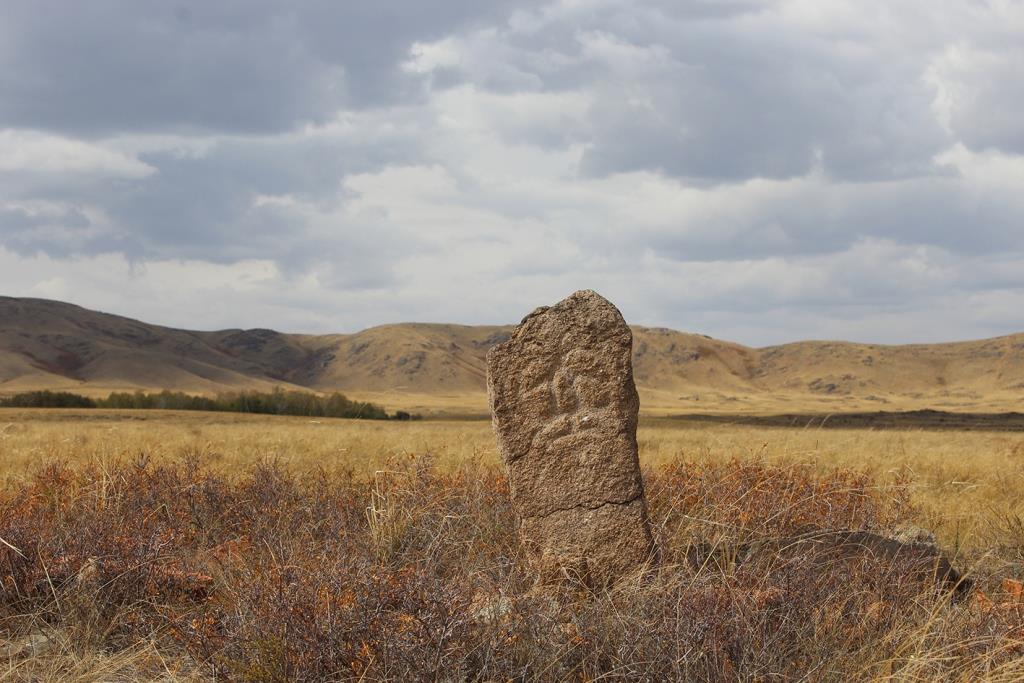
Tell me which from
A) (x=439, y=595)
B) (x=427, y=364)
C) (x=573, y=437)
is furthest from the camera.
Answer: (x=427, y=364)

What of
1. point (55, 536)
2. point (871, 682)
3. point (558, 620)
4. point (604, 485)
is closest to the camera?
point (871, 682)

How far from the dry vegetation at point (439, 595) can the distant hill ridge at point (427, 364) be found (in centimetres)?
10894

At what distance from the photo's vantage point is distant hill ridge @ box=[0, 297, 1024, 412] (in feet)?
421

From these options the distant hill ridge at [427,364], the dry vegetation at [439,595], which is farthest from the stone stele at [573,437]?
the distant hill ridge at [427,364]

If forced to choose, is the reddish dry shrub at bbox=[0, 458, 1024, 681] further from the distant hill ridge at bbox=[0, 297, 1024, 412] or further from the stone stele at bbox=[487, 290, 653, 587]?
the distant hill ridge at bbox=[0, 297, 1024, 412]

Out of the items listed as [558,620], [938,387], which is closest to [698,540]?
[558,620]

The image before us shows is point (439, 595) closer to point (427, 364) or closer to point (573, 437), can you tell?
point (573, 437)

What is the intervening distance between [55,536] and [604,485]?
4187 millimetres

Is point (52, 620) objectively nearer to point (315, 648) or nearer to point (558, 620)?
point (315, 648)

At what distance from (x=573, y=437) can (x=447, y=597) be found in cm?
207

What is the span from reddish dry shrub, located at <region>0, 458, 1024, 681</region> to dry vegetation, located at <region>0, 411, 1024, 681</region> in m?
0.02

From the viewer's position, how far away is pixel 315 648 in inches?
170

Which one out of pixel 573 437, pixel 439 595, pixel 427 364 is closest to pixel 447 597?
pixel 439 595

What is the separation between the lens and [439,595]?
4.64 metres
